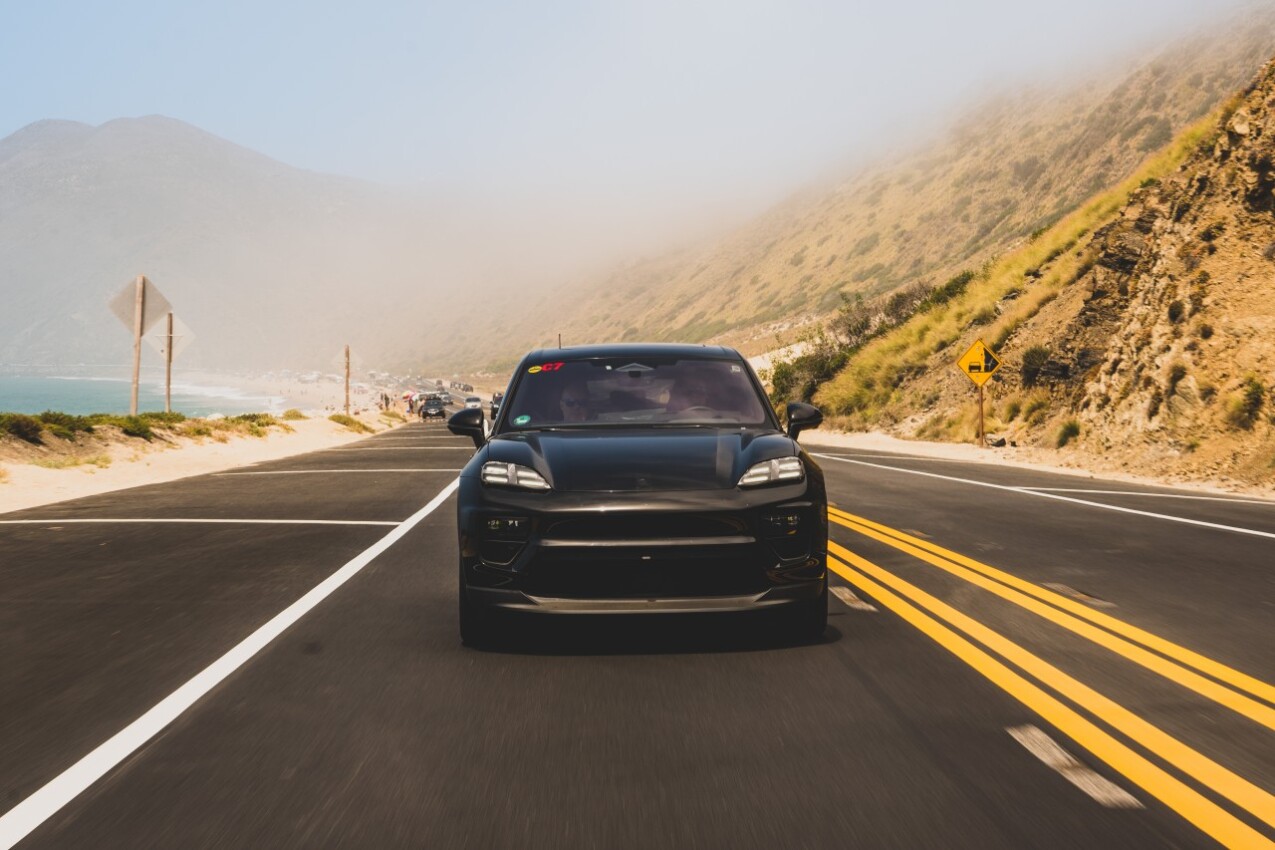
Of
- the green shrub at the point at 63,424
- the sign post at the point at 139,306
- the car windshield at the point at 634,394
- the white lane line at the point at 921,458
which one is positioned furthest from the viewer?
the green shrub at the point at 63,424

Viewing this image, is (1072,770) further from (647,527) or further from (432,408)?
(432,408)

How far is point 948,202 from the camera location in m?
108

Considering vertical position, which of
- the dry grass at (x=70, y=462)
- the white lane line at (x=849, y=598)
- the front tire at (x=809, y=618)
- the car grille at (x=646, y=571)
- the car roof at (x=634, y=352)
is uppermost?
the car roof at (x=634, y=352)

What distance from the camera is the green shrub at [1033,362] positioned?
30016 mm

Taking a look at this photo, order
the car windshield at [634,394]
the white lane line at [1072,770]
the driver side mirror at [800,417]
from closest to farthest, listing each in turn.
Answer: the white lane line at [1072,770] → the driver side mirror at [800,417] → the car windshield at [634,394]

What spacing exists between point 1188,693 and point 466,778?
3.28 metres

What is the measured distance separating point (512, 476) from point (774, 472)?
1.36 metres

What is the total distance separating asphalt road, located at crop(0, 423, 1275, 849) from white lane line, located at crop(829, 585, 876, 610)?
0.05 m

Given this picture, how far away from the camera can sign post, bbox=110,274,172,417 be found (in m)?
23.7

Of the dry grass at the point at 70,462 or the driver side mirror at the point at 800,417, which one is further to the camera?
the dry grass at the point at 70,462

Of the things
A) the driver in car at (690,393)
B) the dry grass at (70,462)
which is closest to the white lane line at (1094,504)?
the driver in car at (690,393)

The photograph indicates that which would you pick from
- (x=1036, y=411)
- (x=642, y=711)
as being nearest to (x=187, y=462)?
(x=1036, y=411)

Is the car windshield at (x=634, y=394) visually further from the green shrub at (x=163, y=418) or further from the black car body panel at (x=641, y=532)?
the green shrub at (x=163, y=418)

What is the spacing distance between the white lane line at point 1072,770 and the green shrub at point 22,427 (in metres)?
23.7
